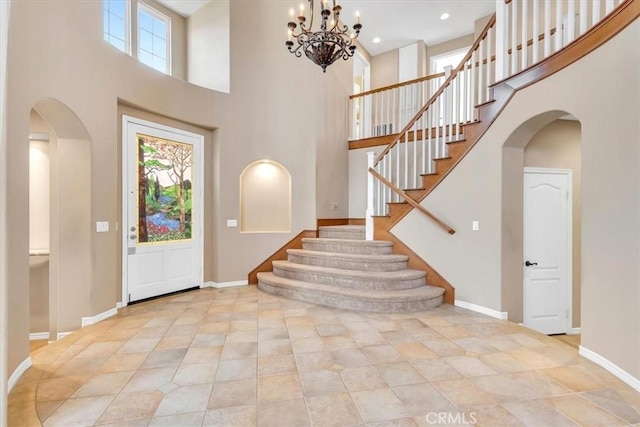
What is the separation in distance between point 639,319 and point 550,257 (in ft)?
6.84

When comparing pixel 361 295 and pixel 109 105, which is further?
pixel 361 295

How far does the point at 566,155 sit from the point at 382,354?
12.0 feet

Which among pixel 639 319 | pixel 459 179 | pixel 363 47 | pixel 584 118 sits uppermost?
pixel 363 47

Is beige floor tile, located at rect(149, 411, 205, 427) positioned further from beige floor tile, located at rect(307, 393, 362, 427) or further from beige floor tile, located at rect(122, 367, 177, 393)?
beige floor tile, located at rect(307, 393, 362, 427)

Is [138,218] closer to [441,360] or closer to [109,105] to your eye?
[109,105]

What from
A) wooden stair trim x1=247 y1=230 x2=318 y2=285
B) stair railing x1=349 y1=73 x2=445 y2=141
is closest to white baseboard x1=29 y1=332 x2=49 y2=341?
wooden stair trim x1=247 y1=230 x2=318 y2=285

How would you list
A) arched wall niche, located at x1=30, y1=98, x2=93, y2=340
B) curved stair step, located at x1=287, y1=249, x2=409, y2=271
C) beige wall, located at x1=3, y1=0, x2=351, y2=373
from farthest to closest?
curved stair step, located at x1=287, y1=249, x2=409, y2=271, arched wall niche, located at x1=30, y1=98, x2=93, y2=340, beige wall, located at x1=3, y1=0, x2=351, y2=373

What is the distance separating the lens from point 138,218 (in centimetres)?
428

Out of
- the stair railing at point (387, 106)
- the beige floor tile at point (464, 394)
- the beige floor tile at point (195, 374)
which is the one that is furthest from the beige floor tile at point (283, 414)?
the stair railing at point (387, 106)

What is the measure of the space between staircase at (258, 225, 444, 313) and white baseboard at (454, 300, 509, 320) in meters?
0.25

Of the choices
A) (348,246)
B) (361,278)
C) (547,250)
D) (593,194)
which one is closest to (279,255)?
(348,246)

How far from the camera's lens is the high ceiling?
243 inches

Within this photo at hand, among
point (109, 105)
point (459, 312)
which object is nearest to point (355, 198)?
point (459, 312)

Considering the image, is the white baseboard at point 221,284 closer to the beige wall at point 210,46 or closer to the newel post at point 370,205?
the newel post at point 370,205
